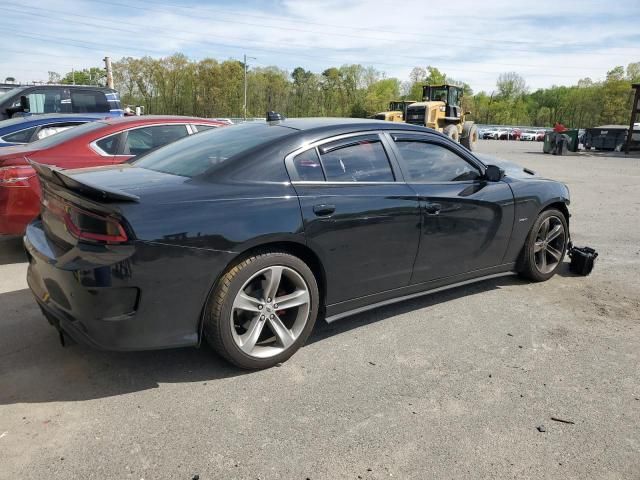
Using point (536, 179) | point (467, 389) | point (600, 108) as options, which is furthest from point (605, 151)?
point (600, 108)

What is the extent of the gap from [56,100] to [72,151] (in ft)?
20.6

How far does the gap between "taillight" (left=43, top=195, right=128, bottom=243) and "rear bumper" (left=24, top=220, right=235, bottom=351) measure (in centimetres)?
5

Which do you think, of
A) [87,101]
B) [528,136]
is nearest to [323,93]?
[528,136]

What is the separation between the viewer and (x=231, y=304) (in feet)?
9.62

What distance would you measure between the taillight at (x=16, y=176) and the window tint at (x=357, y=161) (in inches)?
132

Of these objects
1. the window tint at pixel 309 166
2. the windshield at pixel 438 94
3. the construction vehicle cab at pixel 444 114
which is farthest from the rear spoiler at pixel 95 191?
the windshield at pixel 438 94

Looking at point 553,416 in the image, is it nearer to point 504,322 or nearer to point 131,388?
point 504,322

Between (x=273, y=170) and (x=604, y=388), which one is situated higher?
(x=273, y=170)

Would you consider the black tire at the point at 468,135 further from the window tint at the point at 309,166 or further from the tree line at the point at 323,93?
the tree line at the point at 323,93

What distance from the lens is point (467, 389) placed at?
9.91 feet

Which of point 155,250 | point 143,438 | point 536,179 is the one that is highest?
point 536,179

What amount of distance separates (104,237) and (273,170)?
1.08m

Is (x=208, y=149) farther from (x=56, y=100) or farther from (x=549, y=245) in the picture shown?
(x=56, y=100)

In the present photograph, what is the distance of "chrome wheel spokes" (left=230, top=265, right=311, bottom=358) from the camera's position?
305 cm
